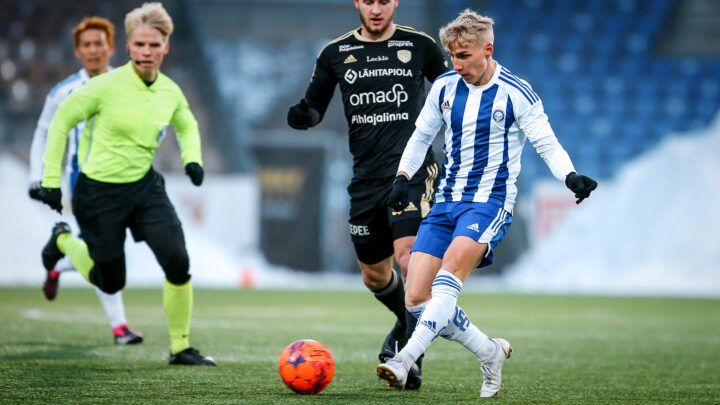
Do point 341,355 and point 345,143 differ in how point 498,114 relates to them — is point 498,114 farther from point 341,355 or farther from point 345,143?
point 345,143

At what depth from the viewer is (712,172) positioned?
19.6 m

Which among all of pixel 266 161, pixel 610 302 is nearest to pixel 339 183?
pixel 266 161

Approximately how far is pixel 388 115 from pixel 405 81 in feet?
0.76

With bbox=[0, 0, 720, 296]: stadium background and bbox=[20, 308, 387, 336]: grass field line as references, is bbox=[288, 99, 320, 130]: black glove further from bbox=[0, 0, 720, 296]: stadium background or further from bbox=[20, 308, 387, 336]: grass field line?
bbox=[0, 0, 720, 296]: stadium background

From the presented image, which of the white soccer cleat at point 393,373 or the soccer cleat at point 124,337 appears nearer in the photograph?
the white soccer cleat at point 393,373

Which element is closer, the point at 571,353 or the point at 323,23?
the point at 571,353

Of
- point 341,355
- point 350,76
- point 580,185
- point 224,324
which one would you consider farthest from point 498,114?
point 224,324

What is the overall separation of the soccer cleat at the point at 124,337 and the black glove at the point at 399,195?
3.16m

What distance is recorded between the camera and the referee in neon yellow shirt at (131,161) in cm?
567

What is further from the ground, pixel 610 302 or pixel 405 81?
pixel 405 81

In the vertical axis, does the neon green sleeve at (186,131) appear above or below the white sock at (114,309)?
above

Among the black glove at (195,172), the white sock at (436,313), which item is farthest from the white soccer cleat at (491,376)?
the black glove at (195,172)

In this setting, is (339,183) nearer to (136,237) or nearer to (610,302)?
(610,302)

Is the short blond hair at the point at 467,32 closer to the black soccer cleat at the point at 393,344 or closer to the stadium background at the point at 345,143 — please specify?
the black soccer cleat at the point at 393,344
